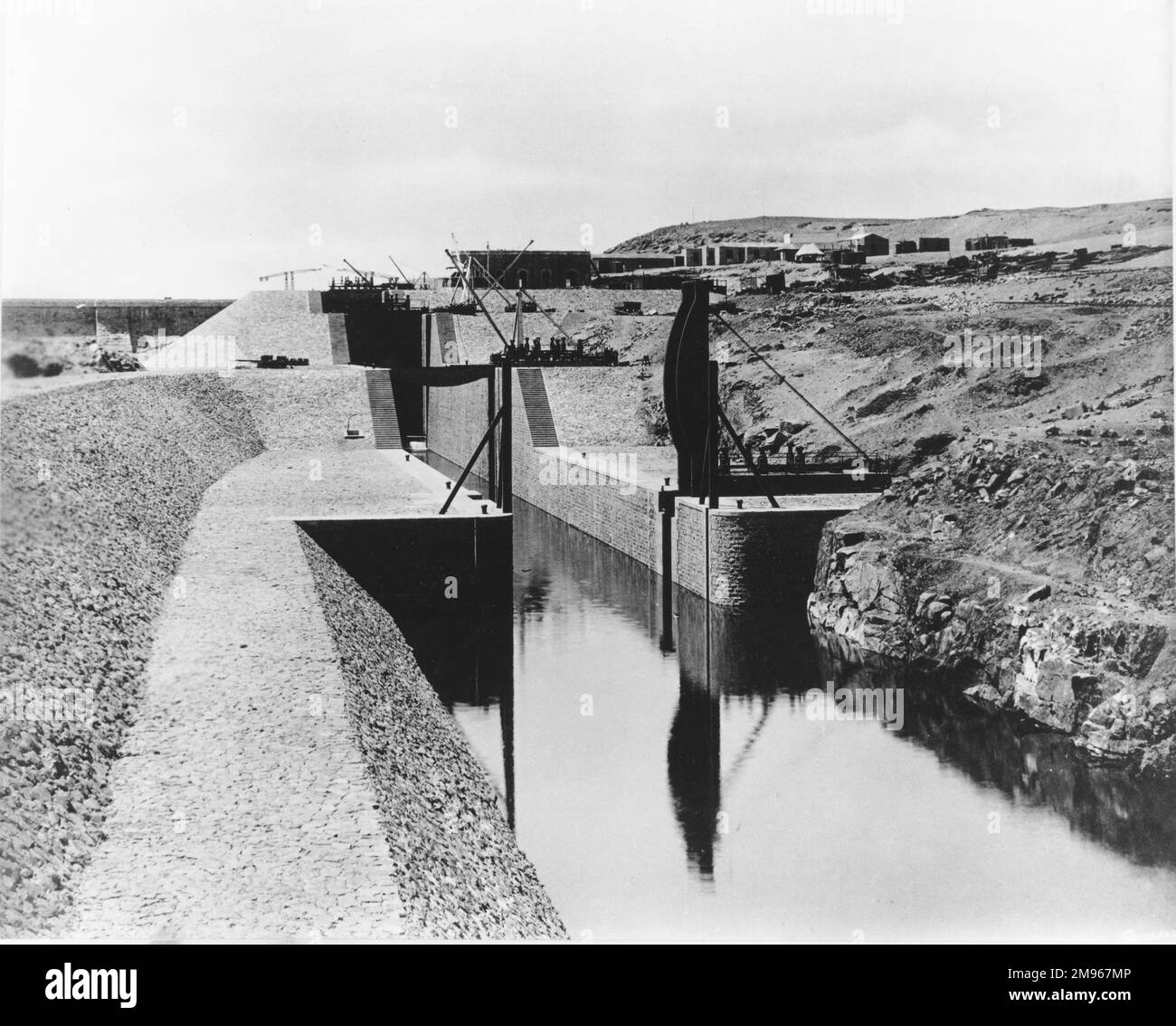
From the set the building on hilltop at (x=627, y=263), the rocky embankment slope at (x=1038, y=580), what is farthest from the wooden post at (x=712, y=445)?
the building on hilltop at (x=627, y=263)

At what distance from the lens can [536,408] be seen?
51.5 m

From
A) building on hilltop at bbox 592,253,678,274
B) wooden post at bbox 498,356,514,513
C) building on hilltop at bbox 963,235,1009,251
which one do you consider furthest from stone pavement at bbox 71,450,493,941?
building on hilltop at bbox 963,235,1009,251

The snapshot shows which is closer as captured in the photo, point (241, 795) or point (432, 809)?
point (241, 795)

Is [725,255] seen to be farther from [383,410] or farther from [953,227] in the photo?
[383,410]

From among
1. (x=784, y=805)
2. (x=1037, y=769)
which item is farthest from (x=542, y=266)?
(x=784, y=805)

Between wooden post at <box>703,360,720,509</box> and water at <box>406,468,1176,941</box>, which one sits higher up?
wooden post at <box>703,360,720,509</box>

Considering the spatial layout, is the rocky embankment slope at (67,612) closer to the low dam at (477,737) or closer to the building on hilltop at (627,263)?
the low dam at (477,737)

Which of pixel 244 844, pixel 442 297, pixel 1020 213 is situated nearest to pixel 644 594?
pixel 244 844

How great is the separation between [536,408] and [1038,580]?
29171mm

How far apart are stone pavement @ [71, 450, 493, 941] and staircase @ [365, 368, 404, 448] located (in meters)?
28.3

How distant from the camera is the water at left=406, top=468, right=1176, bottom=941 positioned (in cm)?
1617

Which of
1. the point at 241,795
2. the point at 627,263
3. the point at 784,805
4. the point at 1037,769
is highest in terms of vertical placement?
the point at 627,263

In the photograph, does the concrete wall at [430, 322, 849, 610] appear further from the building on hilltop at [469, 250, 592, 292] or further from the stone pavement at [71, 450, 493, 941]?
the building on hilltop at [469, 250, 592, 292]
